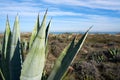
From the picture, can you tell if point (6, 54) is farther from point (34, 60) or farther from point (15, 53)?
point (34, 60)

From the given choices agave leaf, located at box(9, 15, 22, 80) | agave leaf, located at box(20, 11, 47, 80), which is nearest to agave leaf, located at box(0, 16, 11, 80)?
agave leaf, located at box(9, 15, 22, 80)

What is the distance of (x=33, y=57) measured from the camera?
10.4 feet

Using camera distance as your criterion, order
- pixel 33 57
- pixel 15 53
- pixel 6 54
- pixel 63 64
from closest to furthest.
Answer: pixel 33 57, pixel 63 64, pixel 15 53, pixel 6 54

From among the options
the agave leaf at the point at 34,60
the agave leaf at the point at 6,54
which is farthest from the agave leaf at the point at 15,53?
the agave leaf at the point at 34,60

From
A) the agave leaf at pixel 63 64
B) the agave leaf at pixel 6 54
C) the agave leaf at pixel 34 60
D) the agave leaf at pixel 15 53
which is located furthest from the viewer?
the agave leaf at pixel 6 54

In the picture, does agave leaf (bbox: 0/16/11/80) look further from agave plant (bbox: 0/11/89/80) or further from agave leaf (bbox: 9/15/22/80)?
agave leaf (bbox: 9/15/22/80)

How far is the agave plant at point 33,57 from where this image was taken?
3.15 m

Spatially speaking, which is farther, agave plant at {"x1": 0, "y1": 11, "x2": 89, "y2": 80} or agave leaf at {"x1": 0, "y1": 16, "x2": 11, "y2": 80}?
agave leaf at {"x1": 0, "y1": 16, "x2": 11, "y2": 80}

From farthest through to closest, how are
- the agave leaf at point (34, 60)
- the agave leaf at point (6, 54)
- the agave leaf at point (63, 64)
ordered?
1. the agave leaf at point (6, 54)
2. the agave leaf at point (63, 64)
3. the agave leaf at point (34, 60)

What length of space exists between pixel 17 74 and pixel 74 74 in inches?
261

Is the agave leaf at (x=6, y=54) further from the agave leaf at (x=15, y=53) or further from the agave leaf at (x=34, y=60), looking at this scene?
the agave leaf at (x=34, y=60)

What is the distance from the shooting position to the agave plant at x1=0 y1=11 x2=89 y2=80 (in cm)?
315


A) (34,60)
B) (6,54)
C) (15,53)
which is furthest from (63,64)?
(6,54)

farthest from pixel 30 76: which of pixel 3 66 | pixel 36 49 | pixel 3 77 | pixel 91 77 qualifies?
pixel 91 77
